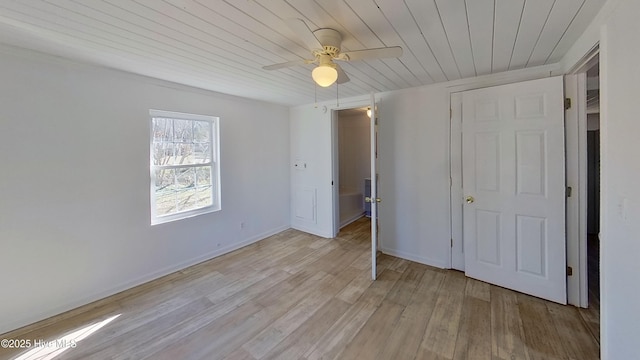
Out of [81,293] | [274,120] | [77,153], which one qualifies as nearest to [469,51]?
[274,120]

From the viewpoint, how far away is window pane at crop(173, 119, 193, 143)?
3.17m

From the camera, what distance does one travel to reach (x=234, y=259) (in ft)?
11.2

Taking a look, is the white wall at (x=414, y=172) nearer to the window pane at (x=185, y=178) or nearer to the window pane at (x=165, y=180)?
the window pane at (x=185, y=178)

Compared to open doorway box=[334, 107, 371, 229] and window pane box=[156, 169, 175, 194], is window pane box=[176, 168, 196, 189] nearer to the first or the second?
window pane box=[156, 169, 175, 194]

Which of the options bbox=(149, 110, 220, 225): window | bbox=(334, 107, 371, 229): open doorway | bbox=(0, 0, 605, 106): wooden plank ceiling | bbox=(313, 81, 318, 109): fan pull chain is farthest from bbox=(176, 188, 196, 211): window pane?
bbox=(334, 107, 371, 229): open doorway

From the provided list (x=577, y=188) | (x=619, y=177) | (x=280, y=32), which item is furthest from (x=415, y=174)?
(x=280, y=32)

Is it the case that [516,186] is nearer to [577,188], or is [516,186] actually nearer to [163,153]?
[577,188]

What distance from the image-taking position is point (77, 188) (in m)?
2.36

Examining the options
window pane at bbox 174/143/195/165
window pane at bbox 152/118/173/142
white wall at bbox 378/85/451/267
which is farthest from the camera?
window pane at bbox 174/143/195/165

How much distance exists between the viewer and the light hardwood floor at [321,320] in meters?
1.82

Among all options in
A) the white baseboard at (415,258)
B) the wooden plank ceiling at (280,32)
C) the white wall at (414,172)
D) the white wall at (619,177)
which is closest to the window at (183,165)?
the wooden plank ceiling at (280,32)

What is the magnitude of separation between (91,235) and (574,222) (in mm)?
4621

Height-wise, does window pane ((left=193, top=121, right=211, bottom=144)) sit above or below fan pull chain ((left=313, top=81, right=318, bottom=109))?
below

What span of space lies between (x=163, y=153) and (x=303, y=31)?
2.46m
